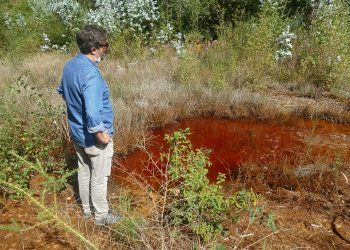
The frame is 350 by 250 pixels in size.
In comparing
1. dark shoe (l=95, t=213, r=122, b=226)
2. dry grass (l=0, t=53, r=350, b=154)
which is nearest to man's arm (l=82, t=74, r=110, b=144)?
dark shoe (l=95, t=213, r=122, b=226)

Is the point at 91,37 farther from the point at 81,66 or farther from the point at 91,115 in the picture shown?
the point at 91,115

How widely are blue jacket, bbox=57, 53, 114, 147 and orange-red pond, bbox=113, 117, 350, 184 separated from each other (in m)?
1.60

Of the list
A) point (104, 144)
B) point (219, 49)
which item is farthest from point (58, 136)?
point (219, 49)

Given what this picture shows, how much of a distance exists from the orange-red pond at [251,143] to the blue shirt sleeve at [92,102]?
1.86 meters

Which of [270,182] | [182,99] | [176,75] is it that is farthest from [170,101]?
[270,182]

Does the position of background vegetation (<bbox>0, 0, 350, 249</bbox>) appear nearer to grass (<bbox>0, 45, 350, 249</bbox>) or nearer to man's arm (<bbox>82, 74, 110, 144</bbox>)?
grass (<bbox>0, 45, 350, 249</bbox>)

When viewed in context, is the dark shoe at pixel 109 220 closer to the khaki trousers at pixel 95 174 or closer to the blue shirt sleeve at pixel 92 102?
the khaki trousers at pixel 95 174

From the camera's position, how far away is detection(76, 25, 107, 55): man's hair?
317 centimetres

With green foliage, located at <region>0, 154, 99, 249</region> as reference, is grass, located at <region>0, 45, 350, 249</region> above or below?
below

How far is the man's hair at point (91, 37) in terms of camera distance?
3.17 meters

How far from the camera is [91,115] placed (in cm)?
312

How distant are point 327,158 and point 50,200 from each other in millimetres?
3663

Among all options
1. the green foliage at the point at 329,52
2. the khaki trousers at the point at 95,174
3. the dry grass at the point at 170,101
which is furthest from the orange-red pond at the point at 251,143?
the green foliage at the point at 329,52

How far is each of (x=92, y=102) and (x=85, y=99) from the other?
0.22ft
